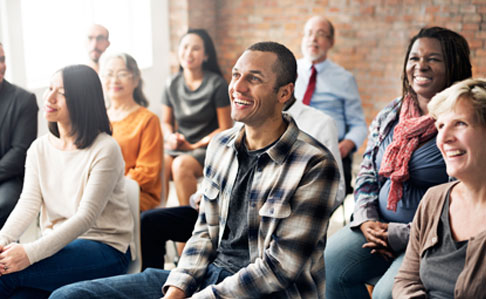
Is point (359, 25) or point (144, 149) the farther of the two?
point (359, 25)

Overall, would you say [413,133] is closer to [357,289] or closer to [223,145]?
[357,289]

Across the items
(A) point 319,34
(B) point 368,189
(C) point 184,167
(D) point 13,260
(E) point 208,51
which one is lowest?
(C) point 184,167

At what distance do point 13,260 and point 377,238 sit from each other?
4.28ft

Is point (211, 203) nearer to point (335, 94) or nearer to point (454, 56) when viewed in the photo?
point (454, 56)

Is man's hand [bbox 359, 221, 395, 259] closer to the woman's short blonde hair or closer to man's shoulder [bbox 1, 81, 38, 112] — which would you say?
the woman's short blonde hair

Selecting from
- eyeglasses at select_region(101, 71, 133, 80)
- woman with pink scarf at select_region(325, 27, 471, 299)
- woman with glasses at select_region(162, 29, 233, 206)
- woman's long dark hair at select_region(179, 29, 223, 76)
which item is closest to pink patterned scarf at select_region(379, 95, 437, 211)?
woman with pink scarf at select_region(325, 27, 471, 299)

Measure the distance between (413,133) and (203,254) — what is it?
945 mm

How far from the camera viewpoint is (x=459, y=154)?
1.61 meters

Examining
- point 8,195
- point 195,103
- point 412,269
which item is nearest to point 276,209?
point 412,269

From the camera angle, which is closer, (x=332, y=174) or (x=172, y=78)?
(x=332, y=174)

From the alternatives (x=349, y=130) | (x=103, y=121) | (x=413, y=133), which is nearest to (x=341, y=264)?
(x=413, y=133)

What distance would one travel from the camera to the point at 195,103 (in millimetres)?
3879

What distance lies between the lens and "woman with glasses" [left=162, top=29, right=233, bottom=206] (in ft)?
12.3

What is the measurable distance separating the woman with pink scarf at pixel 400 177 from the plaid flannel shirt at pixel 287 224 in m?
0.46
